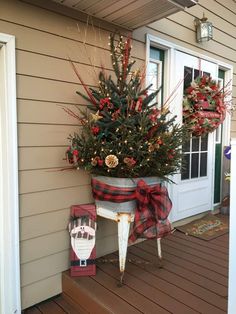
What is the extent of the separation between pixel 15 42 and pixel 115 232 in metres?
1.75

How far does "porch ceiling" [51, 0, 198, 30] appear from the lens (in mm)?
1994

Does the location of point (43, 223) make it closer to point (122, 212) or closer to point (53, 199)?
point (53, 199)

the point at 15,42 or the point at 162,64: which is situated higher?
the point at 162,64

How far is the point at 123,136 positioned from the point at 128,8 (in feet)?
3.18

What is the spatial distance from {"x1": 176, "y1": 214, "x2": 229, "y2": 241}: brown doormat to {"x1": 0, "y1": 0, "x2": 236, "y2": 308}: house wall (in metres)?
1.38

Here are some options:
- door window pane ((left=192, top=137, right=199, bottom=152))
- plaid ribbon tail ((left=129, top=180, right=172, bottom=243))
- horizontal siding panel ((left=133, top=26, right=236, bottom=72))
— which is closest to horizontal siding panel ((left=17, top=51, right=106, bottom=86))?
horizontal siding panel ((left=133, top=26, right=236, bottom=72))

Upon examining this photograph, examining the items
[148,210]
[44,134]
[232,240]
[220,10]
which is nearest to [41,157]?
[44,134]

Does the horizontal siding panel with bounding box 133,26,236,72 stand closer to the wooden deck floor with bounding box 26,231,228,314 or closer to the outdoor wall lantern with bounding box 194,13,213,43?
the outdoor wall lantern with bounding box 194,13,213,43

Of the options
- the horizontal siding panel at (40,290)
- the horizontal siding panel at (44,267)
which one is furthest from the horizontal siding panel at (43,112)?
the horizontal siding panel at (40,290)

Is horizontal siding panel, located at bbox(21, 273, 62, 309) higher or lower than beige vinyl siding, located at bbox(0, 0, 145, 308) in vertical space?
lower

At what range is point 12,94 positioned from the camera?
184cm

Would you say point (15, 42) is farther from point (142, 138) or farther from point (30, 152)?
point (142, 138)

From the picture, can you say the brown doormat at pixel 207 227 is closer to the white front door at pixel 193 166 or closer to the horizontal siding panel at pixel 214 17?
the white front door at pixel 193 166

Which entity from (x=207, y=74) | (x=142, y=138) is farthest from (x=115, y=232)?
(x=207, y=74)
